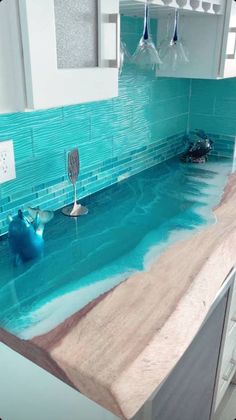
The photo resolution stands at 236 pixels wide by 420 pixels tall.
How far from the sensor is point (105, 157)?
1.60 metres

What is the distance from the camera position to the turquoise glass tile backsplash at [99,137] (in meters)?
1.19

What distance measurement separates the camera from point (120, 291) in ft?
2.89

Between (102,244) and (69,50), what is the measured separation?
1.85 ft

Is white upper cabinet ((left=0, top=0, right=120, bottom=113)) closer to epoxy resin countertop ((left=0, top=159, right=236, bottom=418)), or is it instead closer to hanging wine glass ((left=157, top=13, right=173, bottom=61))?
epoxy resin countertop ((left=0, top=159, right=236, bottom=418))

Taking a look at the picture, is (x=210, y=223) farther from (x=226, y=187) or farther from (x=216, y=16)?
(x=216, y=16)

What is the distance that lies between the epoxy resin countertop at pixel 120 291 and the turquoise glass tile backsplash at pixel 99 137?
0.45 feet

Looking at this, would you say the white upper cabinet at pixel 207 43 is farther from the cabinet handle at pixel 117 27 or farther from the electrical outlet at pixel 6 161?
the electrical outlet at pixel 6 161

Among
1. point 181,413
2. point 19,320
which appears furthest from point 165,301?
point 181,413

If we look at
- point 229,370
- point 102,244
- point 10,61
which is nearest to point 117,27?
point 10,61

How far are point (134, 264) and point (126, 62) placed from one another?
0.99 metres

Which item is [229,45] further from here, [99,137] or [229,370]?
[229,370]

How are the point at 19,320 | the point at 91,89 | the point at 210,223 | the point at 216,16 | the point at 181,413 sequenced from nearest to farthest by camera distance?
the point at 19,320
the point at 91,89
the point at 181,413
the point at 210,223
the point at 216,16

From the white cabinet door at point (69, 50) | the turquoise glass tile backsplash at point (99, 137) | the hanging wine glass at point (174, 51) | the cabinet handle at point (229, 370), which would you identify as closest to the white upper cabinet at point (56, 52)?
the white cabinet door at point (69, 50)

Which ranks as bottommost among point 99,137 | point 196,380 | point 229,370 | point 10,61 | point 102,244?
point 229,370
